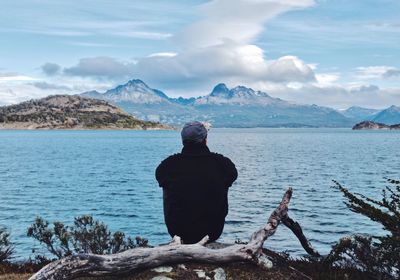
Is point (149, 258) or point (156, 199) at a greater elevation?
point (149, 258)

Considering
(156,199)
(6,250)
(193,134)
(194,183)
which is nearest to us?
(194,183)

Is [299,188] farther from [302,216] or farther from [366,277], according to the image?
[366,277]

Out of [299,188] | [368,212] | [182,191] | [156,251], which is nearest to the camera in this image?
[156,251]

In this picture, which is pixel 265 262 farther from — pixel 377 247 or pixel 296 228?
pixel 377 247

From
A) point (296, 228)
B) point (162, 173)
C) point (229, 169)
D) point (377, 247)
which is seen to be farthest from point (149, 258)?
point (377, 247)

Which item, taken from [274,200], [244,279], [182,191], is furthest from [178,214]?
[274,200]

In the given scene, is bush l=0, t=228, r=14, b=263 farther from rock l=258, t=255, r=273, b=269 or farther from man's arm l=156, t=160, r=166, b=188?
rock l=258, t=255, r=273, b=269

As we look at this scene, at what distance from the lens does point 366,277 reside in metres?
12.0

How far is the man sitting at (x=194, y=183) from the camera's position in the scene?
35.6ft

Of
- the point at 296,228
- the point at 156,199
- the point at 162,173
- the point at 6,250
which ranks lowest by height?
the point at 156,199

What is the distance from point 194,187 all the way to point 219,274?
2008mm

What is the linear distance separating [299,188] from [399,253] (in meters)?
54.0

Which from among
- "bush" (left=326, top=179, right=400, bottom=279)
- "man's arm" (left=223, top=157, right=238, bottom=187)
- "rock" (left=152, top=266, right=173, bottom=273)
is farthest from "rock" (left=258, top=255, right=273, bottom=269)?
"bush" (left=326, top=179, right=400, bottom=279)

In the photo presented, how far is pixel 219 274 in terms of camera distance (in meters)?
10.2
